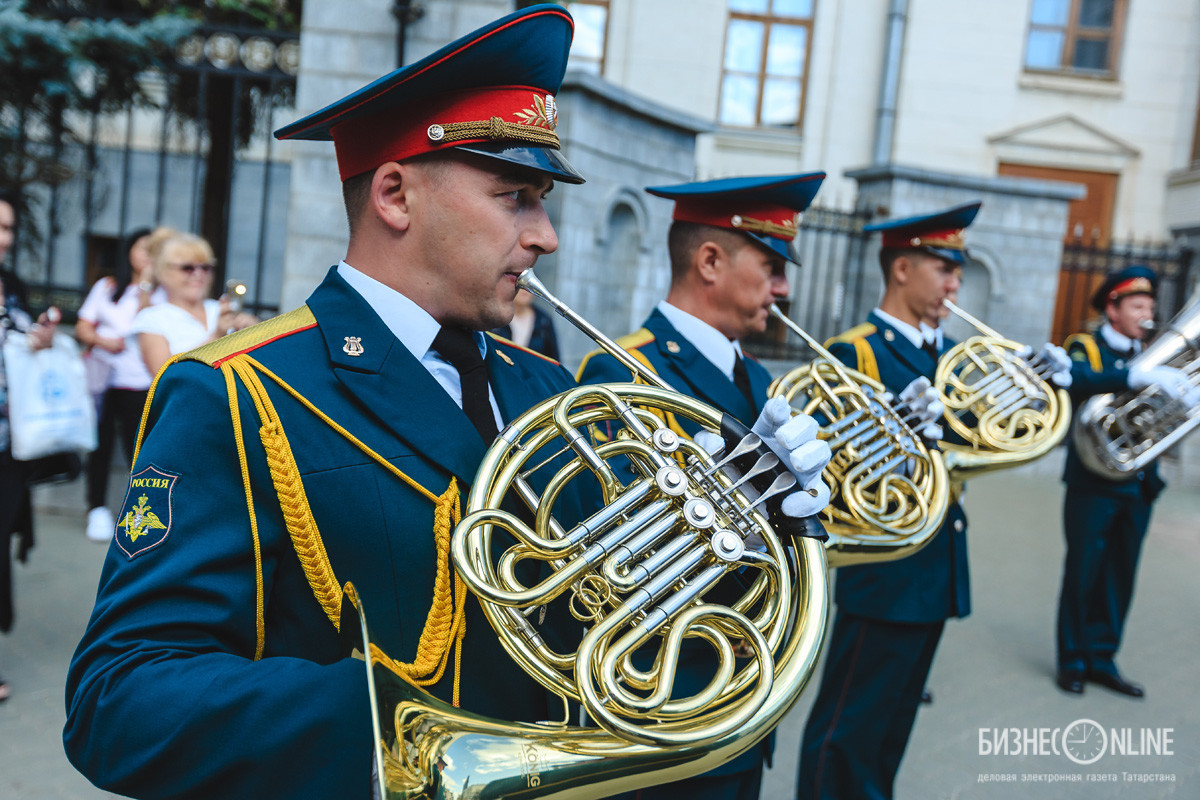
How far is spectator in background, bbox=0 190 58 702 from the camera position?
370 cm

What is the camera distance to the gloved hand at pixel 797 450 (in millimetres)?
1398

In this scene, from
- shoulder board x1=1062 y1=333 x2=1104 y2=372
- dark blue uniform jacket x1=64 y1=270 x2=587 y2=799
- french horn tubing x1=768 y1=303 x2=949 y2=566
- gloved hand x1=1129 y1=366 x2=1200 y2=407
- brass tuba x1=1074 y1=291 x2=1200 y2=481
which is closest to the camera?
dark blue uniform jacket x1=64 y1=270 x2=587 y2=799

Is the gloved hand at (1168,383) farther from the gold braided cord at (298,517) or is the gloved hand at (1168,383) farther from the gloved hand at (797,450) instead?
the gold braided cord at (298,517)

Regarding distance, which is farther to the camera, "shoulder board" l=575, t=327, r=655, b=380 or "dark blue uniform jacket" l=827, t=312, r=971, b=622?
"dark blue uniform jacket" l=827, t=312, r=971, b=622

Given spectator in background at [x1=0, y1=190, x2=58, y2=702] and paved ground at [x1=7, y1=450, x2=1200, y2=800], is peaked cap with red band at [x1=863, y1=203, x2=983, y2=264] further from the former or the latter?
spectator in background at [x1=0, y1=190, x2=58, y2=702]

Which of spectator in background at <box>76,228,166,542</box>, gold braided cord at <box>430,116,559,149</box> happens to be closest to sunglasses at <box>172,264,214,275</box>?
spectator in background at <box>76,228,166,542</box>

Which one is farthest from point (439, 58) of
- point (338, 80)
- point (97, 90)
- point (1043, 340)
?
point (1043, 340)

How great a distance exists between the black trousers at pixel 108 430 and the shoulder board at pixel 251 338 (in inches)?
176

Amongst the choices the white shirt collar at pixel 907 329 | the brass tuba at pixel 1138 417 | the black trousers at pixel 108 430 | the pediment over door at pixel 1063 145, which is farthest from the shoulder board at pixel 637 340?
the pediment over door at pixel 1063 145

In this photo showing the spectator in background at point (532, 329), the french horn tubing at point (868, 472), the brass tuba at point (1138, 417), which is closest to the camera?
the french horn tubing at point (868, 472)

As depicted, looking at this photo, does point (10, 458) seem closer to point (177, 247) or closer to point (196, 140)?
point (177, 247)

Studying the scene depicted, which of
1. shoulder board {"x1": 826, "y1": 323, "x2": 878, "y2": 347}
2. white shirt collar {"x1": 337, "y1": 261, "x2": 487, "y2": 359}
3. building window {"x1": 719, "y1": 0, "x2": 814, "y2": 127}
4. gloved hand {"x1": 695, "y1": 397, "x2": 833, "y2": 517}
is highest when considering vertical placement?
building window {"x1": 719, "y1": 0, "x2": 814, "y2": 127}

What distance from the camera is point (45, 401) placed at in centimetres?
385

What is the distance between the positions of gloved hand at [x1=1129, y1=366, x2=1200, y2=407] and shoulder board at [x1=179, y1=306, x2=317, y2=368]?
3903 mm
